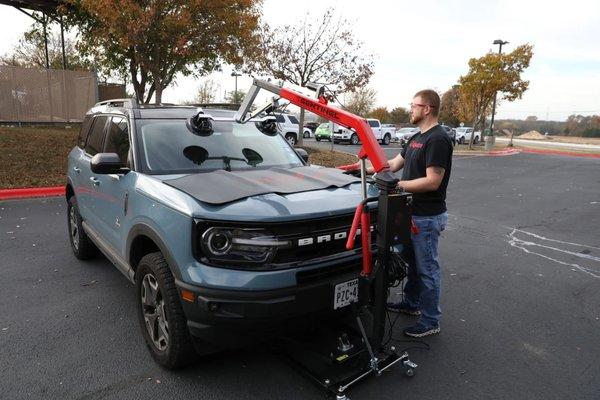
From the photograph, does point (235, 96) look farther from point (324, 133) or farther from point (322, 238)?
point (322, 238)

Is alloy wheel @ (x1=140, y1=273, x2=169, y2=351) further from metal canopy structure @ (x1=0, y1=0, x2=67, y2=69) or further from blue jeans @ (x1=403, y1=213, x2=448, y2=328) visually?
metal canopy structure @ (x1=0, y1=0, x2=67, y2=69)

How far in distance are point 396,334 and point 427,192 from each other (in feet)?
4.08

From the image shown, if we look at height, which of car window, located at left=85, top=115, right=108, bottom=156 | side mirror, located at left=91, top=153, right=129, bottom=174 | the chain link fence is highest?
the chain link fence

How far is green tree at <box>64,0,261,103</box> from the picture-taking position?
11648 millimetres

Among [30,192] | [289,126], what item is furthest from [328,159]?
[30,192]

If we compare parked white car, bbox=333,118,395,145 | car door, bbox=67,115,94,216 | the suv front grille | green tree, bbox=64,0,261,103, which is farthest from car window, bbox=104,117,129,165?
parked white car, bbox=333,118,395,145

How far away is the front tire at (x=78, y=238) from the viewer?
5.11 metres

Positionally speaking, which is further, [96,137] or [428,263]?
[96,137]

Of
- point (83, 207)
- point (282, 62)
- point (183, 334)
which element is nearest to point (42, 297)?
point (83, 207)

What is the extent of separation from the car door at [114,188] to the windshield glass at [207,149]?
207 mm

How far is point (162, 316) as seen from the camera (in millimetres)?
3072

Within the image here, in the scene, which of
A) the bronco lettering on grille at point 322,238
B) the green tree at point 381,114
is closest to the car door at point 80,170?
the bronco lettering on grille at point 322,238

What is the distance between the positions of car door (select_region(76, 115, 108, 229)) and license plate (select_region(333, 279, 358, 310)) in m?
2.70

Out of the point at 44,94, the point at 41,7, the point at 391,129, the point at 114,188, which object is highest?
the point at 41,7
